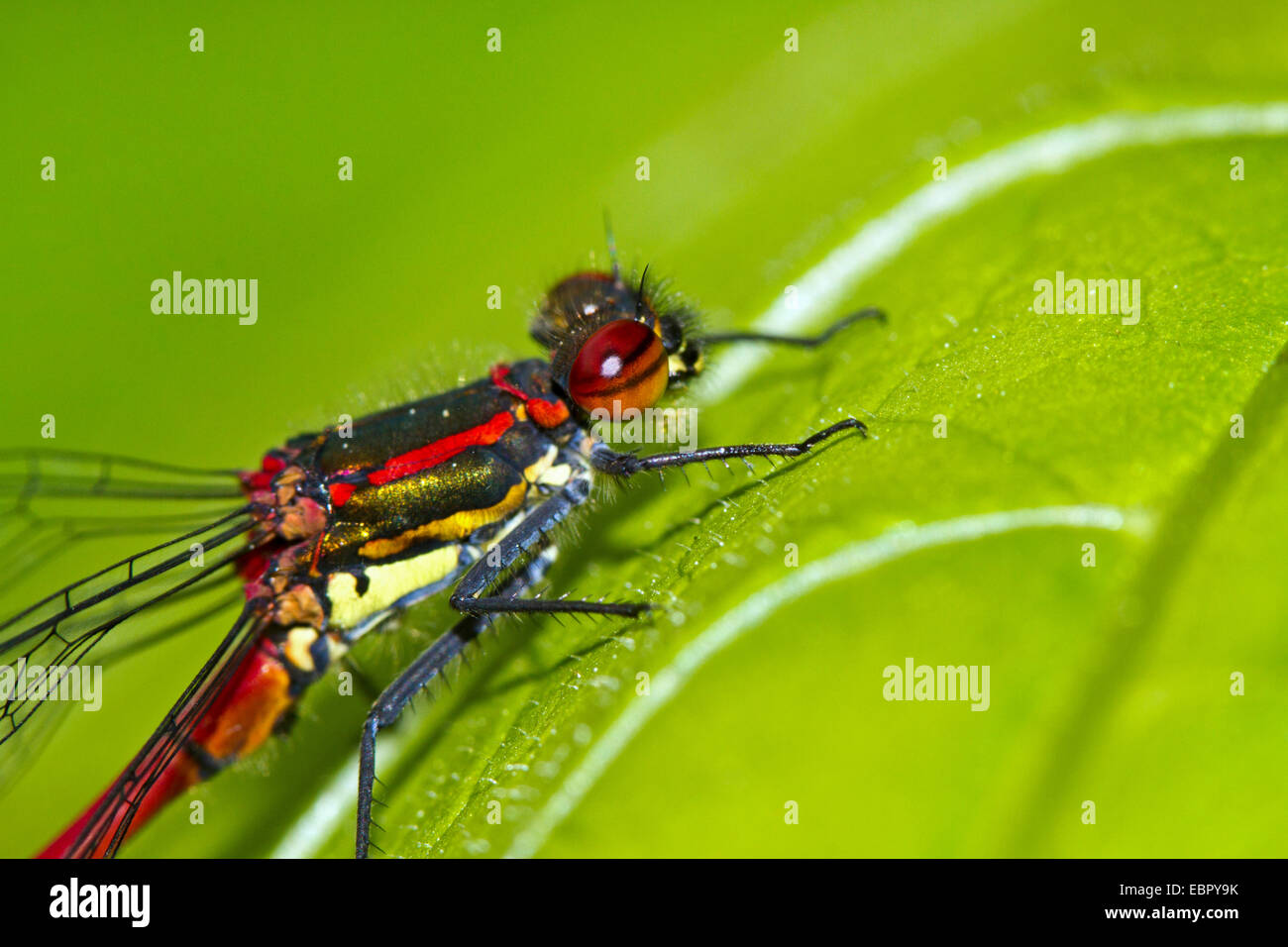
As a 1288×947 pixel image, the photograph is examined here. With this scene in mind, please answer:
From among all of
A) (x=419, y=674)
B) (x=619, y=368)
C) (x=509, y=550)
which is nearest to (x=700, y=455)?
(x=619, y=368)

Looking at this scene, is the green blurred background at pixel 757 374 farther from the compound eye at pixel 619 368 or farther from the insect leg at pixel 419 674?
the compound eye at pixel 619 368

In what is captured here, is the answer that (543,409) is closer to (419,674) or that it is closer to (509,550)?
(509,550)

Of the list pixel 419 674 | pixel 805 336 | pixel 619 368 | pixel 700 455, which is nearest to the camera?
pixel 700 455

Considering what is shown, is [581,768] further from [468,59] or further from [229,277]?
[468,59]

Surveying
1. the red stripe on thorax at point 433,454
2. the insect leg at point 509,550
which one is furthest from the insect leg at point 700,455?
the red stripe on thorax at point 433,454

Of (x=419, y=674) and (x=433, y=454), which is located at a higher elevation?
(x=433, y=454)
